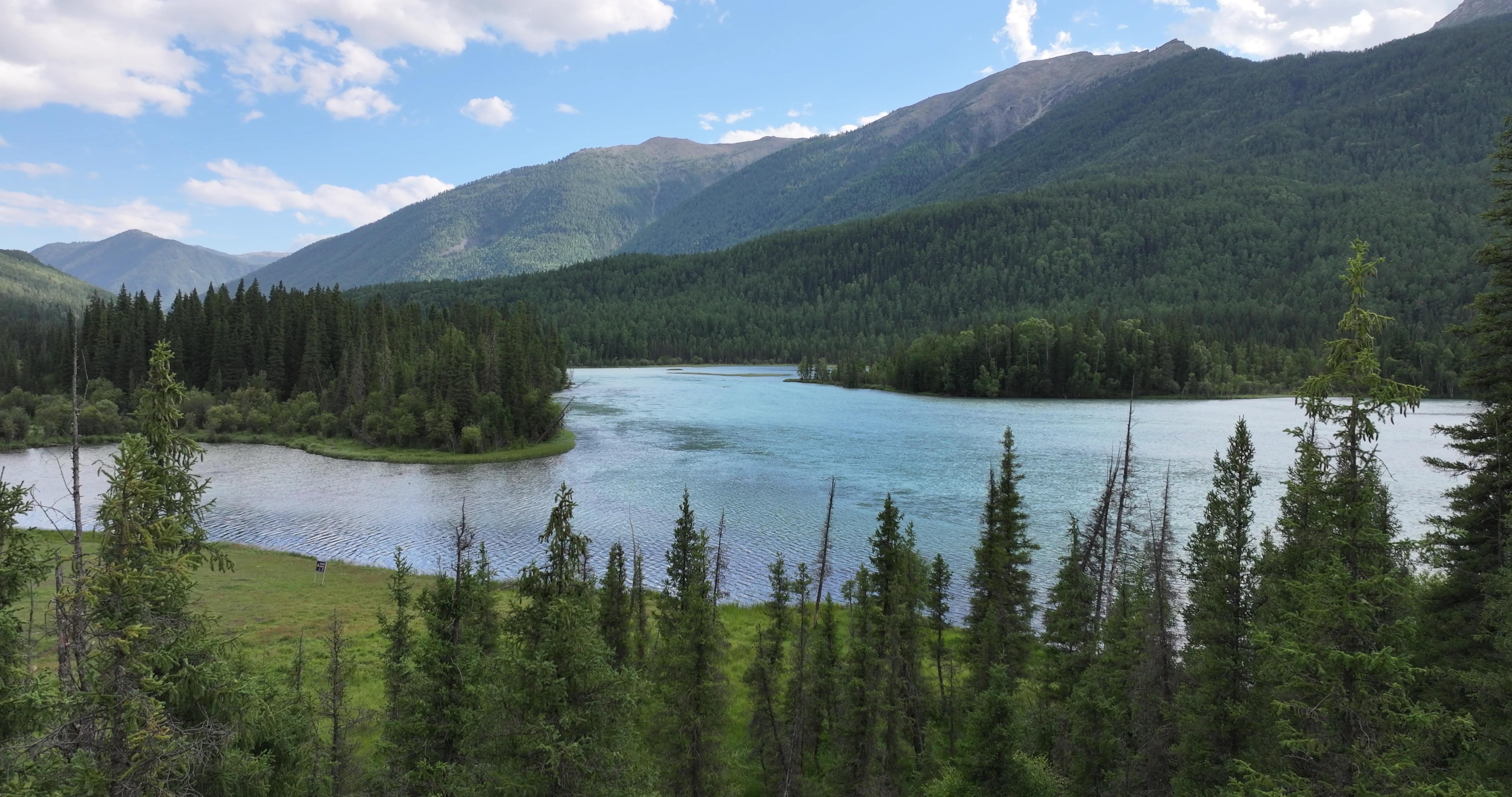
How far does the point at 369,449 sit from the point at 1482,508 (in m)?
93.3

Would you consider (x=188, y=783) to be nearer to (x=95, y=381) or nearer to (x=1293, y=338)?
(x=95, y=381)

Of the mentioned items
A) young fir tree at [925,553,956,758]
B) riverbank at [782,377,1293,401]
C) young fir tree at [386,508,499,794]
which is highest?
riverbank at [782,377,1293,401]

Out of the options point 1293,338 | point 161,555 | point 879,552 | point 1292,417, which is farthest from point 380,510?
point 1293,338

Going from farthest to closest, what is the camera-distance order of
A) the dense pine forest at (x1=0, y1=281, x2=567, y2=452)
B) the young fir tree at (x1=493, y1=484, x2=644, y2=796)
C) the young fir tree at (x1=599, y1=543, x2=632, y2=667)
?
1. the dense pine forest at (x1=0, y1=281, x2=567, y2=452)
2. the young fir tree at (x1=599, y1=543, x2=632, y2=667)
3. the young fir tree at (x1=493, y1=484, x2=644, y2=796)

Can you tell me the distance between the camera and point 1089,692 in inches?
771

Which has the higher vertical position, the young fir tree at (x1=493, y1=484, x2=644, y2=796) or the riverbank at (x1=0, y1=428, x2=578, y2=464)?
the young fir tree at (x1=493, y1=484, x2=644, y2=796)

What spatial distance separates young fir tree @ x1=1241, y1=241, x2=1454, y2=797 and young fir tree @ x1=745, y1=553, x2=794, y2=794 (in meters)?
11.8

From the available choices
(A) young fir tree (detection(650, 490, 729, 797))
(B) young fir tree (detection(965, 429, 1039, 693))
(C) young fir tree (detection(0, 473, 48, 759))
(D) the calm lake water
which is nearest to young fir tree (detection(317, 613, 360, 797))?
(C) young fir tree (detection(0, 473, 48, 759))

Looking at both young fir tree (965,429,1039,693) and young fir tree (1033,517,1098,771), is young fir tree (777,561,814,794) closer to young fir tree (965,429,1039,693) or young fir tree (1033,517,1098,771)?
young fir tree (965,429,1039,693)

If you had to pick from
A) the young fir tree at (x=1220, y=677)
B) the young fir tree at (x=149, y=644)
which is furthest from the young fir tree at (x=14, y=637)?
the young fir tree at (x=1220, y=677)

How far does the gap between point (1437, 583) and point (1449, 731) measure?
13254 millimetres

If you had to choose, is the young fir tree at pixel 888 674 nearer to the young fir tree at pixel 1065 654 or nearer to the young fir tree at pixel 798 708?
the young fir tree at pixel 798 708

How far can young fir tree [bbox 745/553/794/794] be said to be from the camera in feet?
70.1

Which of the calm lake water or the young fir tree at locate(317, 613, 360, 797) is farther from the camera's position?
the calm lake water
